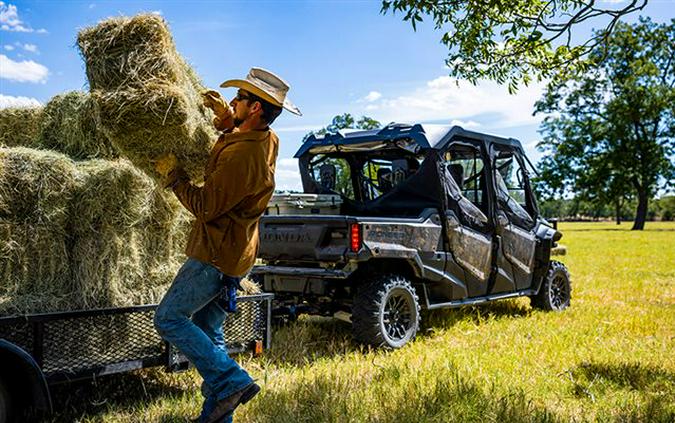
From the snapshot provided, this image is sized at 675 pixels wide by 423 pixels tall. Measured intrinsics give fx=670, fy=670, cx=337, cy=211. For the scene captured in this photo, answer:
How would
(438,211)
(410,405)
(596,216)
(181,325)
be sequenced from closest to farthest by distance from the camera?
(181,325) → (410,405) → (438,211) → (596,216)

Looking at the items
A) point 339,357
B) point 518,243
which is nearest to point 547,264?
point 518,243

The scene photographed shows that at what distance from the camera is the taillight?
18.9ft

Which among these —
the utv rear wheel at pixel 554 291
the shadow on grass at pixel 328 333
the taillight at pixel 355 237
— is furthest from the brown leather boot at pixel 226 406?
the utv rear wheel at pixel 554 291

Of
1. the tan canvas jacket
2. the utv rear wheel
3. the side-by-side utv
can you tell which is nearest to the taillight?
the side-by-side utv

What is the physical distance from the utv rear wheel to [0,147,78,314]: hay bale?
593 centimetres

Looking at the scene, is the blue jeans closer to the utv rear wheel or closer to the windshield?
the windshield

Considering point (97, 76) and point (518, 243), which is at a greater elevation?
point (97, 76)

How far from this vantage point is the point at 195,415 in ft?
13.5

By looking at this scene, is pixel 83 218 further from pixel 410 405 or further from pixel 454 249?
pixel 454 249

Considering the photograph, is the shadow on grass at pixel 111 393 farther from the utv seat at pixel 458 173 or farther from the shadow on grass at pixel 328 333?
the utv seat at pixel 458 173

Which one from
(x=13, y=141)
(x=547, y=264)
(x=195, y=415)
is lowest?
(x=195, y=415)

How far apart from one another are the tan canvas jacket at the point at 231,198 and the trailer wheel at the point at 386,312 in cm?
240

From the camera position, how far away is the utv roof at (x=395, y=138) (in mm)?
6676

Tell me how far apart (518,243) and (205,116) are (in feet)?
14.9
